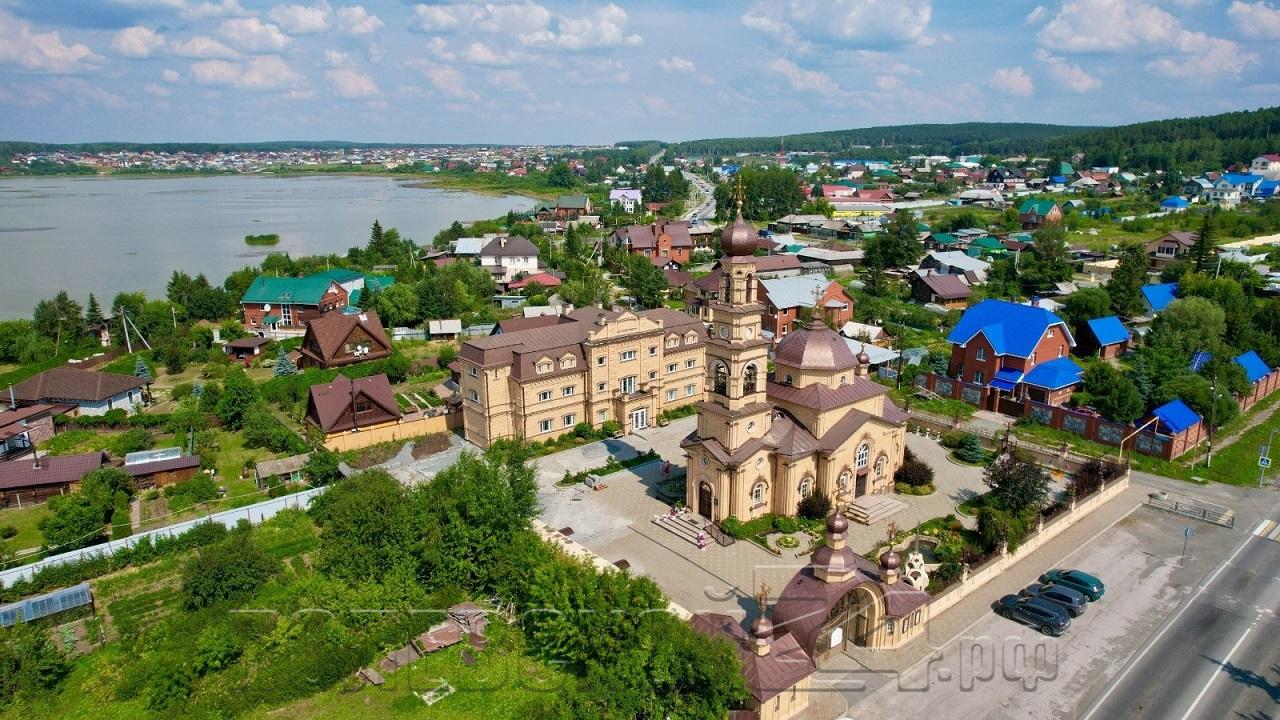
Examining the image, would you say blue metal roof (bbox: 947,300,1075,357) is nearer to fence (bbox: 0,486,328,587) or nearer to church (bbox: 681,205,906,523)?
church (bbox: 681,205,906,523)

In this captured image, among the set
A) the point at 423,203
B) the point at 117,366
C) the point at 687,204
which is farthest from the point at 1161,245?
the point at 423,203

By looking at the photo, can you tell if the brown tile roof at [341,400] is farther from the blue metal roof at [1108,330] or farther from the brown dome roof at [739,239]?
the blue metal roof at [1108,330]

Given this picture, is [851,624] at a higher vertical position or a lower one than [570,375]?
lower

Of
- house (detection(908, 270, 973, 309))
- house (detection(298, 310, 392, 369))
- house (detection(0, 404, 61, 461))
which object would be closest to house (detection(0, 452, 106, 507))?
house (detection(0, 404, 61, 461))

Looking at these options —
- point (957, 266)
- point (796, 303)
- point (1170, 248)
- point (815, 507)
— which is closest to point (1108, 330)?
point (796, 303)

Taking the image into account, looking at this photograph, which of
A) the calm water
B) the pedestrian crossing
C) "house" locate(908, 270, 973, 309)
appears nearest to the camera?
the pedestrian crossing

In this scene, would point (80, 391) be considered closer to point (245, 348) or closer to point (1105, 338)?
point (245, 348)

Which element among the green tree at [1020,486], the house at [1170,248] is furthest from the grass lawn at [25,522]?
the house at [1170,248]
